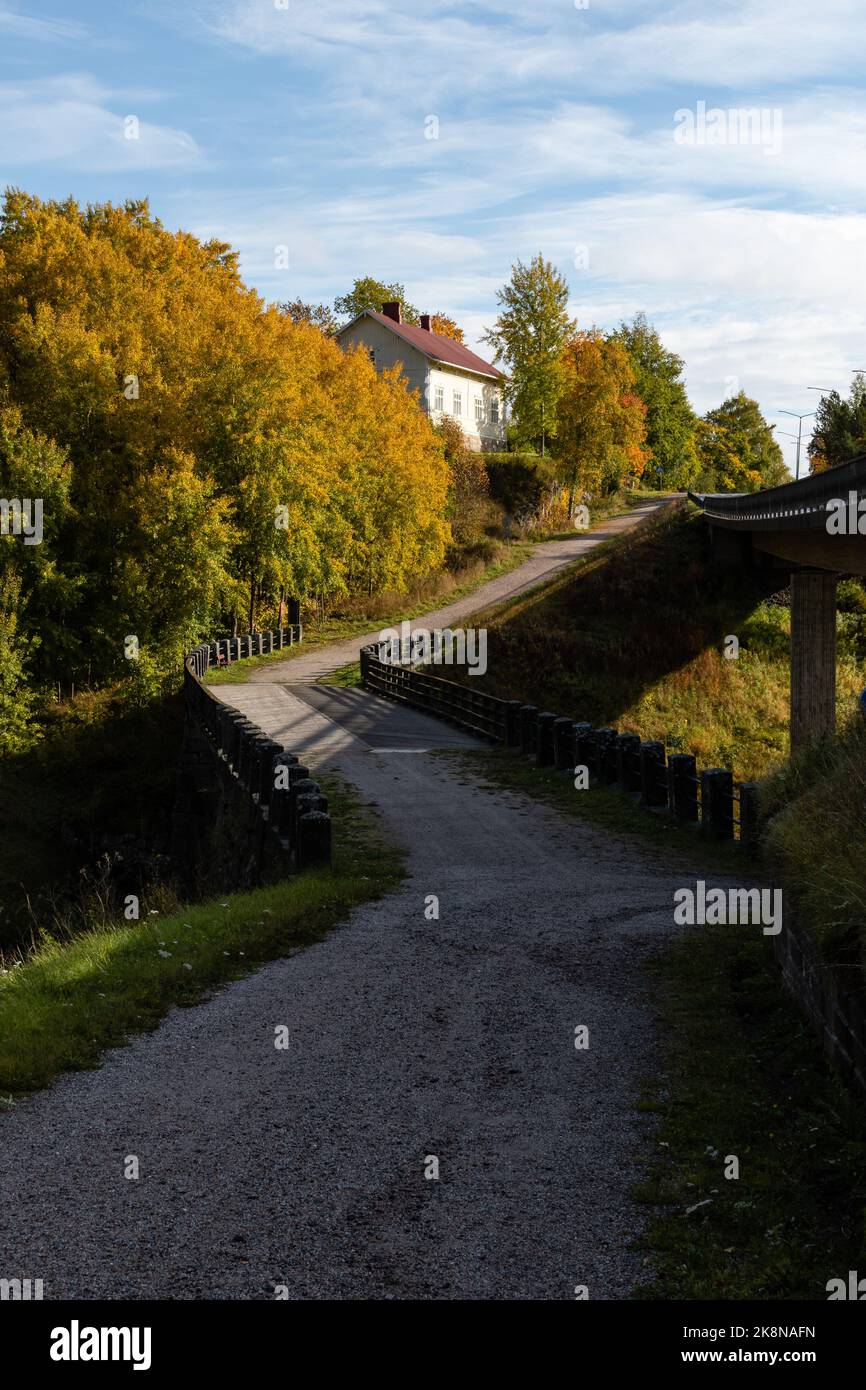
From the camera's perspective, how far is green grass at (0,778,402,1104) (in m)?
8.92

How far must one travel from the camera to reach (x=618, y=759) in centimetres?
2077

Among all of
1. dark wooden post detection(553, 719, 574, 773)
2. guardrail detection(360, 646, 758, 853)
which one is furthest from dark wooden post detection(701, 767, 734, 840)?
dark wooden post detection(553, 719, 574, 773)

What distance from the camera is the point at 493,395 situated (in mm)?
86312

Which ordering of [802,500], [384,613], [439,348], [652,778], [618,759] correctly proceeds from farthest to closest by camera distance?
[439,348] < [384,613] < [802,500] < [618,759] < [652,778]

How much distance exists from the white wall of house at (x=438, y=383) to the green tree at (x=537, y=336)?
4.78 meters

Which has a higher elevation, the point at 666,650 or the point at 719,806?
the point at 666,650

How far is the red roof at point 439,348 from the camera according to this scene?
76250mm

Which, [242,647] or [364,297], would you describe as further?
[364,297]

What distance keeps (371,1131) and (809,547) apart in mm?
28837

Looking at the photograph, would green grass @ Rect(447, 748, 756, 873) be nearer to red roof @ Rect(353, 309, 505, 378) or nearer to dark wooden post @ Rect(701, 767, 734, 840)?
dark wooden post @ Rect(701, 767, 734, 840)

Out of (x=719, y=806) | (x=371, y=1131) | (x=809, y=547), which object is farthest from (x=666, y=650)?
(x=371, y=1131)

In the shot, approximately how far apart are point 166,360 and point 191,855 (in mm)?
21140

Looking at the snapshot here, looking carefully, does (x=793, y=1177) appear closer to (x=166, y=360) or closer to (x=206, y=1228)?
(x=206, y=1228)

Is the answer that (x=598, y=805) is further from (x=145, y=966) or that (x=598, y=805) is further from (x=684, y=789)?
(x=145, y=966)
